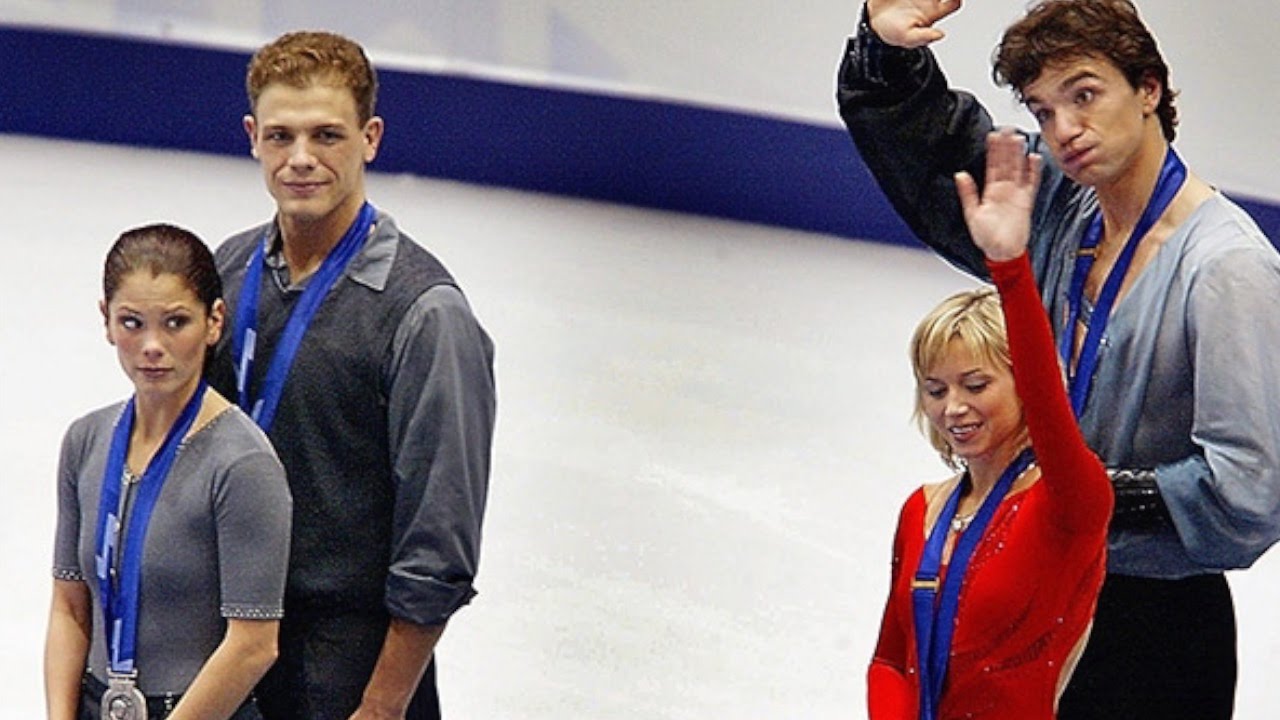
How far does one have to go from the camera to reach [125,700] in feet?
8.82

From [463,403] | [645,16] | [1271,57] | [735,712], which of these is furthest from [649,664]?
[645,16]

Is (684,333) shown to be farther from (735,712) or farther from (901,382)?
(735,712)

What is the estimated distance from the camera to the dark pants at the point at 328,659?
9.31 feet

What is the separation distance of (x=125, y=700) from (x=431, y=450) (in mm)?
444

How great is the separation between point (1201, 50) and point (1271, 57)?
8.3 inches

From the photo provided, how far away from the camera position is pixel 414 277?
279 centimetres

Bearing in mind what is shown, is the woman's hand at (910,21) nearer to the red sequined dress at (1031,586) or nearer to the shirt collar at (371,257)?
the red sequined dress at (1031,586)

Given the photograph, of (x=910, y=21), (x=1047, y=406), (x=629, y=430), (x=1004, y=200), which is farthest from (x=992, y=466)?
(x=629, y=430)

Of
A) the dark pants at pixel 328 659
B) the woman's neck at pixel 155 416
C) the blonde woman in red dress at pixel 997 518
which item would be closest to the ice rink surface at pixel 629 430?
the dark pants at pixel 328 659

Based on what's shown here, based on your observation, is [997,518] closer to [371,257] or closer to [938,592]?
[938,592]

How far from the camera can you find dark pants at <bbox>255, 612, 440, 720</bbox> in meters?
2.84

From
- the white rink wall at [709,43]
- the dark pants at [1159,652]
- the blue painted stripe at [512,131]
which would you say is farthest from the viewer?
the blue painted stripe at [512,131]

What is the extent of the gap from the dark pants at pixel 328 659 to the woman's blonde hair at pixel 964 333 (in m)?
0.71

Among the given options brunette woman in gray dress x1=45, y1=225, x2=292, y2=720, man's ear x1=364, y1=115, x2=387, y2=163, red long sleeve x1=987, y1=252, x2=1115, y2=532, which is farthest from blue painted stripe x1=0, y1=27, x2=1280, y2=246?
red long sleeve x1=987, y1=252, x2=1115, y2=532
